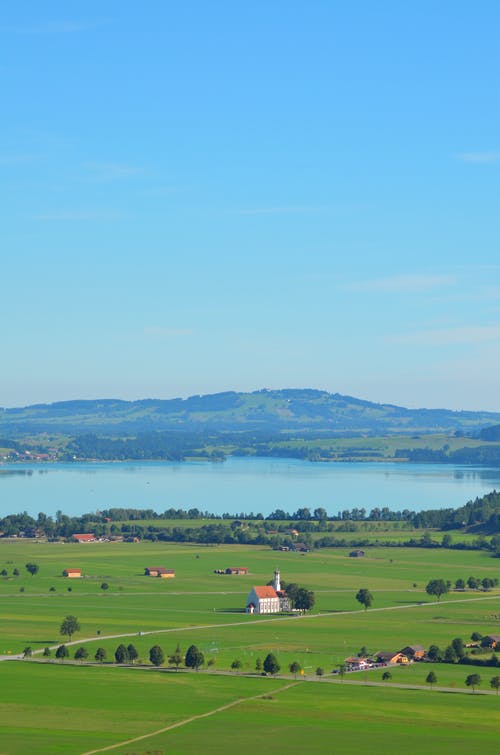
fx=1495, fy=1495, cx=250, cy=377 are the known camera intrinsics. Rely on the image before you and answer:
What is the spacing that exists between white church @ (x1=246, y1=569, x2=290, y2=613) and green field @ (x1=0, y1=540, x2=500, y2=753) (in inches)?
67.3

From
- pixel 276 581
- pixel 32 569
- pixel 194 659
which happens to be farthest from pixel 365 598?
pixel 32 569

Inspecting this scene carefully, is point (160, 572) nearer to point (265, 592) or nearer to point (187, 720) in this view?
point (265, 592)

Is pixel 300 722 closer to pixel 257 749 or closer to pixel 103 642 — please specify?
A: pixel 257 749

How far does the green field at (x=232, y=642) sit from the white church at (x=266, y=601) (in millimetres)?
1710

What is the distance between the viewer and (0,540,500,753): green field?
71000 mm

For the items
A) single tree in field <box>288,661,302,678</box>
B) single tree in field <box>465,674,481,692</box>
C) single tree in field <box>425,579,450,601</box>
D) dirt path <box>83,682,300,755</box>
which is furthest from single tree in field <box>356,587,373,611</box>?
dirt path <box>83,682,300,755</box>

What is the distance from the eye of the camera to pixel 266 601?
120m

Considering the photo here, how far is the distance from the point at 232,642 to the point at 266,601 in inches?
818

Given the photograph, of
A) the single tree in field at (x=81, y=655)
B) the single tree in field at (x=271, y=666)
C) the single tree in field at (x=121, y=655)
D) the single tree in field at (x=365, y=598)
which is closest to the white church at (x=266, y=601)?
the single tree in field at (x=365, y=598)

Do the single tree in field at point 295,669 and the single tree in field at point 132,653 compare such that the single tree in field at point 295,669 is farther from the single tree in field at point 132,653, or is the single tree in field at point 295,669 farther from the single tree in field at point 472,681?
the single tree in field at point 132,653

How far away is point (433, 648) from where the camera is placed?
94.4 meters

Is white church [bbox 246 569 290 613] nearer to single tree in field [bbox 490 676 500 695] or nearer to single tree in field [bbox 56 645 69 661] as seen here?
single tree in field [bbox 56 645 69 661]

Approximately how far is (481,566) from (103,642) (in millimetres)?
63001

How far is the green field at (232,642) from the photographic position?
7100 centimetres
